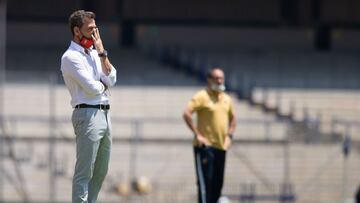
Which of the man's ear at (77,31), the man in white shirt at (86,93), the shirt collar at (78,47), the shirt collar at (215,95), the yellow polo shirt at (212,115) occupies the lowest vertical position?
the yellow polo shirt at (212,115)

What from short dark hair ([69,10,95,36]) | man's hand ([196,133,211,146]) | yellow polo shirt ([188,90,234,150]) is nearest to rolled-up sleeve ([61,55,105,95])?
short dark hair ([69,10,95,36])

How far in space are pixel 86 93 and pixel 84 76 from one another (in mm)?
161

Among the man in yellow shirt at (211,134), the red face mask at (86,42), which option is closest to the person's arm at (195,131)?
the man in yellow shirt at (211,134)

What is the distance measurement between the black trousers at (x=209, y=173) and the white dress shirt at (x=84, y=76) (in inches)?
185

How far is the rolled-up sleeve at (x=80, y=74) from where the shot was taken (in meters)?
10.1

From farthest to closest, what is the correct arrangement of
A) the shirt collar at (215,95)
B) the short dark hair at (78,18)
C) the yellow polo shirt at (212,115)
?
the shirt collar at (215,95) < the yellow polo shirt at (212,115) < the short dark hair at (78,18)

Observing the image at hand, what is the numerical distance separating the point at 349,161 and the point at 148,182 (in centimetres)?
428

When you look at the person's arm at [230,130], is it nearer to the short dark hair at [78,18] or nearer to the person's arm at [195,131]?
the person's arm at [195,131]

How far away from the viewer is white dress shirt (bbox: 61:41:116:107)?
33.2 ft

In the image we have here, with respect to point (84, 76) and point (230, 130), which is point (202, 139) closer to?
point (230, 130)

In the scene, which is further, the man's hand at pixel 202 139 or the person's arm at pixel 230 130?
the person's arm at pixel 230 130

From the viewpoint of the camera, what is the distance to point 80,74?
399 inches

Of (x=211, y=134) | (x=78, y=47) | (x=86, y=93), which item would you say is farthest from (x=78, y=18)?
(x=211, y=134)

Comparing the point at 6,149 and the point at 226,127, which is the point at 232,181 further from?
the point at 226,127
